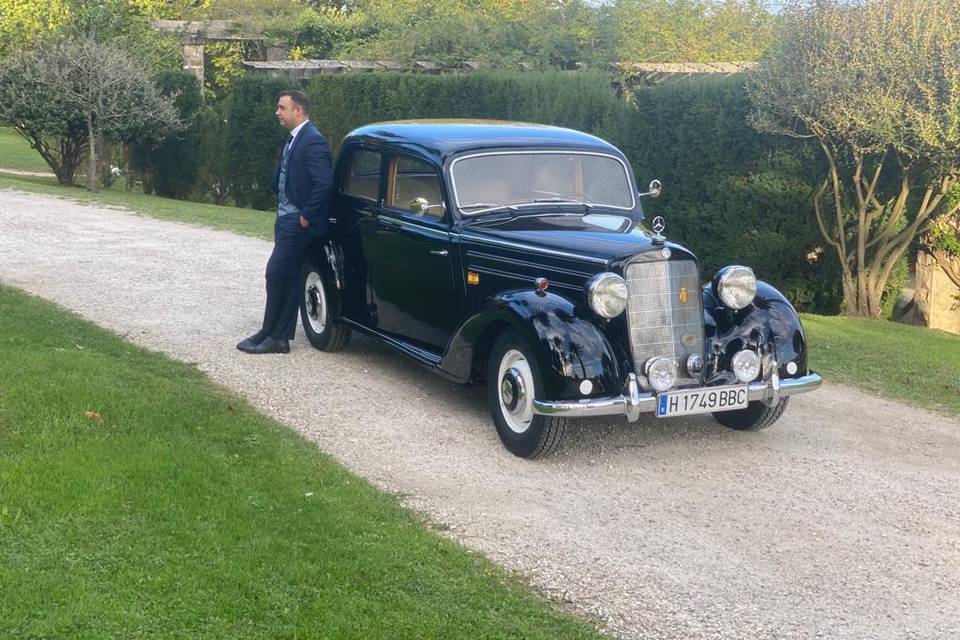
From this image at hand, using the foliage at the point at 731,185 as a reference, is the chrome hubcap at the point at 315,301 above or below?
below

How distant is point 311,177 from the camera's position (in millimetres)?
8398

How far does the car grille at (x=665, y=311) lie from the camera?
646 cm

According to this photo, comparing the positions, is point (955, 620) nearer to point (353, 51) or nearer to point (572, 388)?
point (572, 388)

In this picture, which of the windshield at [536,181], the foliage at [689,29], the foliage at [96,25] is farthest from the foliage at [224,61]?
the windshield at [536,181]

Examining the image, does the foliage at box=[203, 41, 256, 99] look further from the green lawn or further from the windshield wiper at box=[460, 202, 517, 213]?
the windshield wiper at box=[460, 202, 517, 213]

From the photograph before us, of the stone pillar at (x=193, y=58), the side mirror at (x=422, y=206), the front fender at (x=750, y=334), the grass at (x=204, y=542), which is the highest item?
the stone pillar at (x=193, y=58)

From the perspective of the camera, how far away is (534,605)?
4.54 m

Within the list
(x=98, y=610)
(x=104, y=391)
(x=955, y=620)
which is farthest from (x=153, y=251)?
(x=955, y=620)

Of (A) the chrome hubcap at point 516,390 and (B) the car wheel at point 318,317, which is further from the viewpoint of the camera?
(B) the car wheel at point 318,317

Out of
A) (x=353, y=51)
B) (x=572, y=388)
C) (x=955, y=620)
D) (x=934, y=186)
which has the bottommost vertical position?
(x=955, y=620)

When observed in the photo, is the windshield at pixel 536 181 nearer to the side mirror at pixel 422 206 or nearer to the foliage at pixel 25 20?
the side mirror at pixel 422 206

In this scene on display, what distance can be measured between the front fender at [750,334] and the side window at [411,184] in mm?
1879

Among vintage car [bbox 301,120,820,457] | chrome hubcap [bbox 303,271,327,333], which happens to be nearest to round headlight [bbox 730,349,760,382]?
vintage car [bbox 301,120,820,457]

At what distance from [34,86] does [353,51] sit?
9.75 m
